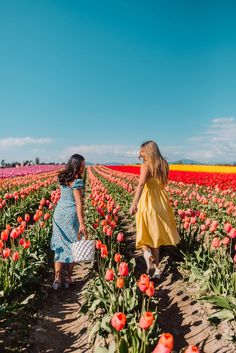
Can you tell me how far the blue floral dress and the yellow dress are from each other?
1021 millimetres

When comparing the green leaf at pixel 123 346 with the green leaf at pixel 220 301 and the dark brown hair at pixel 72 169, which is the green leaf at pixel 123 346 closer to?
the green leaf at pixel 220 301

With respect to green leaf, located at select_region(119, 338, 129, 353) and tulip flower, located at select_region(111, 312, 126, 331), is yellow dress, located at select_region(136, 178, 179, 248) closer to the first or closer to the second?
green leaf, located at select_region(119, 338, 129, 353)

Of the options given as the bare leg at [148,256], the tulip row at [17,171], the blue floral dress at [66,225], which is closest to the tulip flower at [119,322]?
the bare leg at [148,256]

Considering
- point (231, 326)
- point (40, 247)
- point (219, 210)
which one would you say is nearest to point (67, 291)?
point (40, 247)

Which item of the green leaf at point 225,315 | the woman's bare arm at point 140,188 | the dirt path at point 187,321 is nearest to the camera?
the dirt path at point 187,321

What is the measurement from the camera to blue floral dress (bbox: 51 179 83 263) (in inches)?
222

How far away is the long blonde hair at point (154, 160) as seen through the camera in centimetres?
535

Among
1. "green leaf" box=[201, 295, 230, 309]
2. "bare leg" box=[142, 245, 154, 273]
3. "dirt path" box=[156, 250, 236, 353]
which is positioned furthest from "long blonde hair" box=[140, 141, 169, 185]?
"green leaf" box=[201, 295, 230, 309]

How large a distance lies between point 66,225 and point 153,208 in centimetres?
139

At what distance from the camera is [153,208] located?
18.3 ft

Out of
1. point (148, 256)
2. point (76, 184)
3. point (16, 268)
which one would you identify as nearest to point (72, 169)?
point (76, 184)

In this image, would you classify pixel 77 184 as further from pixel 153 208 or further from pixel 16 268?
pixel 16 268

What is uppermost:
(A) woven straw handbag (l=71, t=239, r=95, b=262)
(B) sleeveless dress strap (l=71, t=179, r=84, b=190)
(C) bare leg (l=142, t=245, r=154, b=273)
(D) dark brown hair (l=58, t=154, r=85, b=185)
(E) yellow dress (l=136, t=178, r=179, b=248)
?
(D) dark brown hair (l=58, t=154, r=85, b=185)

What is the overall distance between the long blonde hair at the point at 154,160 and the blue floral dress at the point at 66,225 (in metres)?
1.30
